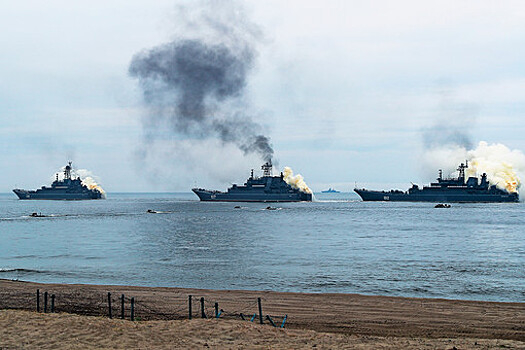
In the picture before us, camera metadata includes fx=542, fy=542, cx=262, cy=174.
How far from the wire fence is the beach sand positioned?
0.15 ft

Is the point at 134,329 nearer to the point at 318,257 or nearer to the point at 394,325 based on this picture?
the point at 394,325

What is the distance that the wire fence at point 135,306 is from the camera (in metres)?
20.9

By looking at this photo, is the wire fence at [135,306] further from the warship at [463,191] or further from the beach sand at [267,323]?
the warship at [463,191]

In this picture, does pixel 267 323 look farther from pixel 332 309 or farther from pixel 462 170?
pixel 462 170

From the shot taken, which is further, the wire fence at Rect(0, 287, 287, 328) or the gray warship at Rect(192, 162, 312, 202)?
the gray warship at Rect(192, 162, 312, 202)

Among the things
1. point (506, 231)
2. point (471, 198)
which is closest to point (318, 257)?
point (506, 231)

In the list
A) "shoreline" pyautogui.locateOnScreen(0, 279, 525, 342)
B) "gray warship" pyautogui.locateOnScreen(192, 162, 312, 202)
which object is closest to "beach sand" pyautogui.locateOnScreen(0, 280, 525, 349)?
"shoreline" pyautogui.locateOnScreen(0, 279, 525, 342)

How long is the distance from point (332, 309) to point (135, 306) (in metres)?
8.57

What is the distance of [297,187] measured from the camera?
198 meters

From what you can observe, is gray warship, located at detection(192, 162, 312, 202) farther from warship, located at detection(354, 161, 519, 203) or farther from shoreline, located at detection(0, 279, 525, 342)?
shoreline, located at detection(0, 279, 525, 342)

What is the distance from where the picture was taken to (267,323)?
20.1 meters

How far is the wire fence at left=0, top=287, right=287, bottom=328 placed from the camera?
2085 cm

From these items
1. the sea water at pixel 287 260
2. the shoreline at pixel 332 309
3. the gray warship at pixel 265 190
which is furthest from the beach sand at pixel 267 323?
the gray warship at pixel 265 190

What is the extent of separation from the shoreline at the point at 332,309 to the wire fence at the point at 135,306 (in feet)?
0.13
